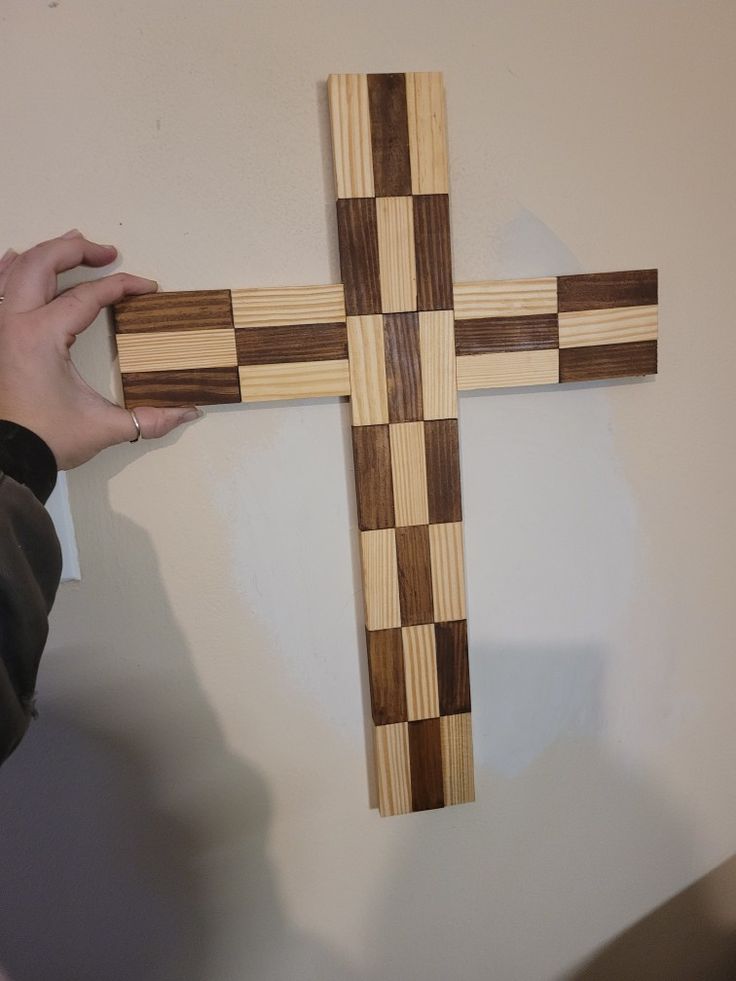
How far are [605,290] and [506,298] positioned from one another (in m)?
0.13

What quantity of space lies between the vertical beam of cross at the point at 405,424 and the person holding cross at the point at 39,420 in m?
0.23

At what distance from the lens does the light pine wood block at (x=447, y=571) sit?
0.86 metres

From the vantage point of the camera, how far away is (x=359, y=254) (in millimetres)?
792

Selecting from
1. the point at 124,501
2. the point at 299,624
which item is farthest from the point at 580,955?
the point at 124,501

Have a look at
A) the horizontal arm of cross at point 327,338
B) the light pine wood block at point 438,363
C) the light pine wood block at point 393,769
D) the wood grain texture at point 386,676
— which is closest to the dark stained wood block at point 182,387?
the horizontal arm of cross at point 327,338

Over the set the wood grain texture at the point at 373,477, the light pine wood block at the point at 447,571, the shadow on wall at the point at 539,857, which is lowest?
the shadow on wall at the point at 539,857

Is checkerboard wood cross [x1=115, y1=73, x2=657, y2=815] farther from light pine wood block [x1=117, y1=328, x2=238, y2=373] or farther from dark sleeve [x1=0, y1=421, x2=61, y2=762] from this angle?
dark sleeve [x1=0, y1=421, x2=61, y2=762]

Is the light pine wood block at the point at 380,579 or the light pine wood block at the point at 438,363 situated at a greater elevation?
the light pine wood block at the point at 438,363

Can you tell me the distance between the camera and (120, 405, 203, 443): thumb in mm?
762

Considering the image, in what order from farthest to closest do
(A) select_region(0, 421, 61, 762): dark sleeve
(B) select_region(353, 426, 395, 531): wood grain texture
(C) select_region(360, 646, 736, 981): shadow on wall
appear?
(C) select_region(360, 646, 736, 981): shadow on wall
(B) select_region(353, 426, 395, 531): wood grain texture
(A) select_region(0, 421, 61, 762): dark sleeve

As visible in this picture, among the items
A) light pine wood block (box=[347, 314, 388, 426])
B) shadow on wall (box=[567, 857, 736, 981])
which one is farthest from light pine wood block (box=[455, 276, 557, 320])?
shadow on wall (box=[567, 857, 736, 981])

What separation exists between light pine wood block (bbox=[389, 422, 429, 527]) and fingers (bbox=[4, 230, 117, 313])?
0.40 meters

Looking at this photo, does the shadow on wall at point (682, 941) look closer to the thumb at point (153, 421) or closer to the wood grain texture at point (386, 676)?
the wood grain texture at point (386, 676)

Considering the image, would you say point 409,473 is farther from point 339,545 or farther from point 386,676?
point 386,676
